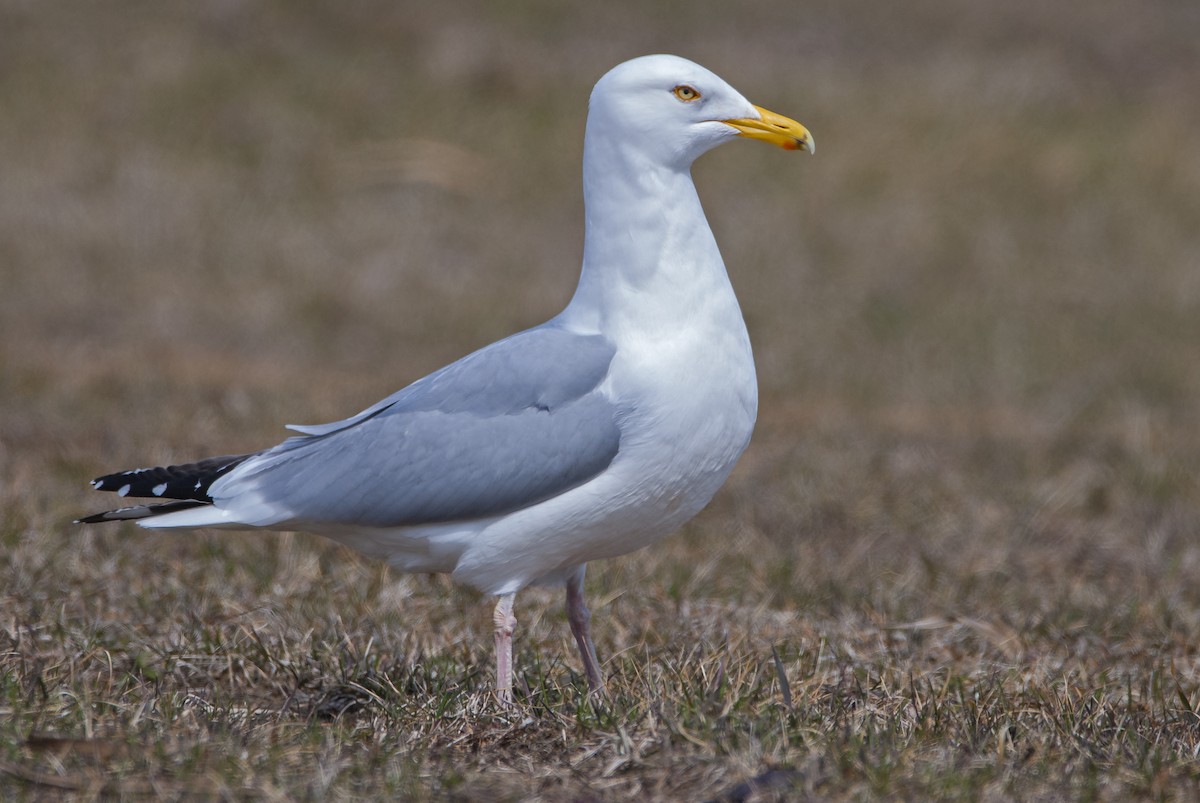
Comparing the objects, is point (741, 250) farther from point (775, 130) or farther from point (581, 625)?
point (581, 625)

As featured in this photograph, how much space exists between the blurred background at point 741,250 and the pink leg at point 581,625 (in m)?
1.44

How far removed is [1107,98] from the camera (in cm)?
1599

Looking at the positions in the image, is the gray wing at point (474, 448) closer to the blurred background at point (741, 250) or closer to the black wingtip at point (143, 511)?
the black wingtip at point (143, 511)

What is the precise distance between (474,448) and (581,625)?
629 millimetres

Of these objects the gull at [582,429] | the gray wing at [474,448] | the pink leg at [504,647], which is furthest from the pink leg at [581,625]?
the gray wing at [474,448]

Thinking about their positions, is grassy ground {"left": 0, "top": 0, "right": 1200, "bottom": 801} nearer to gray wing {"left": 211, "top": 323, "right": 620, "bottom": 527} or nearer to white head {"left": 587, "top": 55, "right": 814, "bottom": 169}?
gray wing {"left": 211, "top": 323, "right": 620, "bottom": 527}

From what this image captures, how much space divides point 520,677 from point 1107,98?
13.6 m

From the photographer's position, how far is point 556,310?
11609 millimetres

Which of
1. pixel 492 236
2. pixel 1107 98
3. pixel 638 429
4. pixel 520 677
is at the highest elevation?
pixel 1107 98

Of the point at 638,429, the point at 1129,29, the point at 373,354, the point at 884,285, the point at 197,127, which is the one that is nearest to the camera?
the point at 638,429

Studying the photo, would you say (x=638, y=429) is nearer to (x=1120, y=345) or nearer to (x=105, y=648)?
(x=105, y=648)

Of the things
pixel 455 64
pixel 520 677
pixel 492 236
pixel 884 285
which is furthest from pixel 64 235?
pixel 520 677

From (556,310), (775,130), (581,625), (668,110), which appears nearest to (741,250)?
(556,310)

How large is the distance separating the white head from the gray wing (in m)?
0.56
